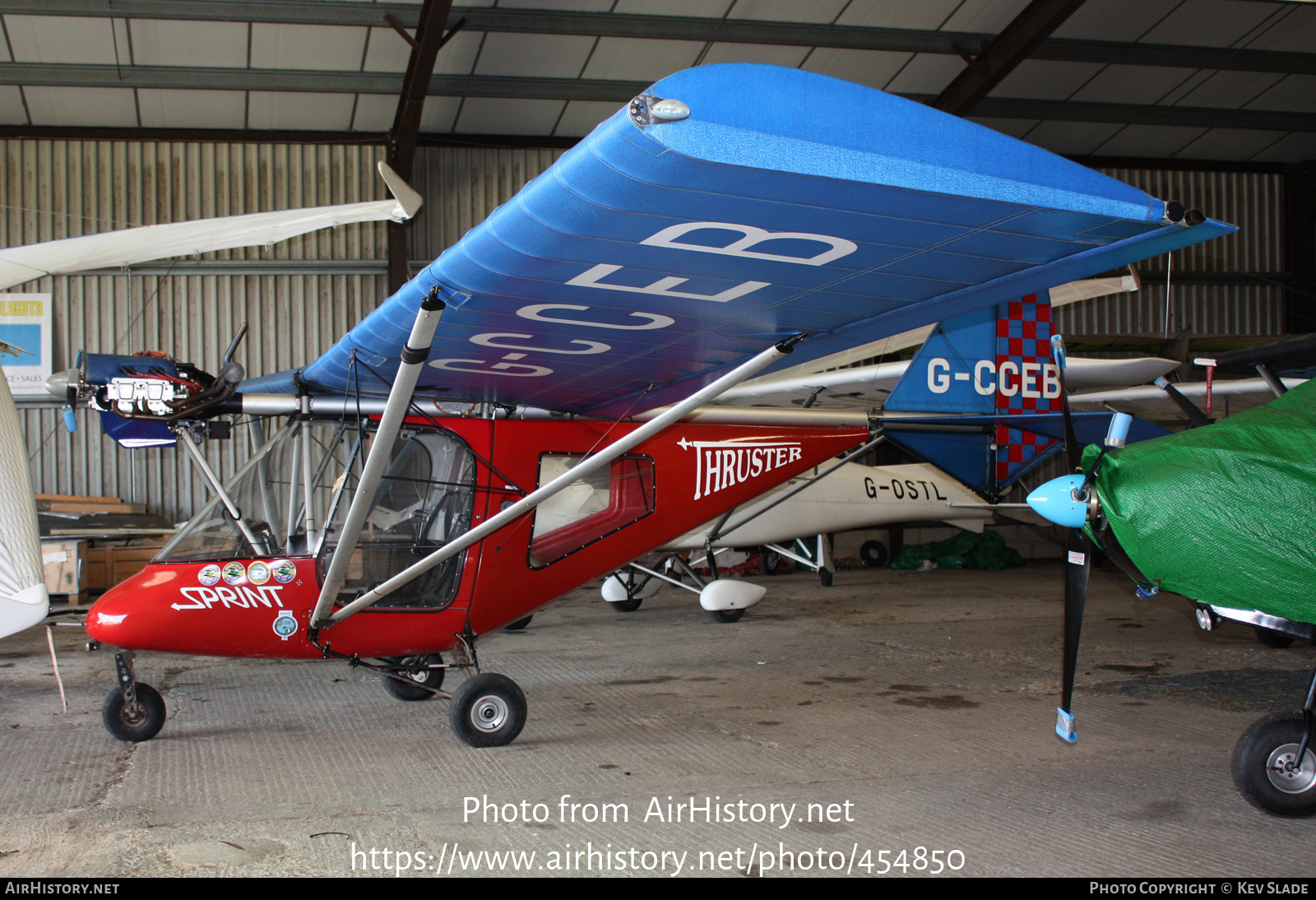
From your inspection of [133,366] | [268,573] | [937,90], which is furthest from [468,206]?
[268,573]

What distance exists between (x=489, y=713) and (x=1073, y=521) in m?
2.73

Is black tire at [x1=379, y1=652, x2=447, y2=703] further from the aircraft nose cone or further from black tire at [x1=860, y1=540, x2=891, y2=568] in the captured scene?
black tire at [x1=860, y1=540, x2=891, y2=568]

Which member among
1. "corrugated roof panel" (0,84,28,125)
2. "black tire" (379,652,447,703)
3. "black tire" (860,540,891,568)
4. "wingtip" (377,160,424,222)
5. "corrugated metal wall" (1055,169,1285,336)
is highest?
"corrugated roof panel" (0,84,28,125)

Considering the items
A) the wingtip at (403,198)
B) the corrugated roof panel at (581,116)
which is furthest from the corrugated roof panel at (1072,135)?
the wingtip at (403,198)

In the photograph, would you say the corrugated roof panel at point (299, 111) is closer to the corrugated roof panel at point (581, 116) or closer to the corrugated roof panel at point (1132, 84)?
the corrugated roof panel at point (581, 116)

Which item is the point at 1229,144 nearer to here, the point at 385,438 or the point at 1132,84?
the point at 1132,84

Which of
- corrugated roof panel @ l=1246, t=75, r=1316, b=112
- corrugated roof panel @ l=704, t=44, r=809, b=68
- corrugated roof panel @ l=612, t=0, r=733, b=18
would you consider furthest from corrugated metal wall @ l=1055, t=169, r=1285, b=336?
corrugated roof panel @ l=612, t=0, r=733, b=18

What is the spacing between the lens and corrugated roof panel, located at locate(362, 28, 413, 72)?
1121 cm

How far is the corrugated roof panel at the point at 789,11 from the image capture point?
11109 mm

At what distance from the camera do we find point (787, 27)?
11477mm

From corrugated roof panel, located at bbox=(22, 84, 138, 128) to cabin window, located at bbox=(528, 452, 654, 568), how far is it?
34.6 ft

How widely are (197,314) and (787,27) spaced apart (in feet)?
30.0

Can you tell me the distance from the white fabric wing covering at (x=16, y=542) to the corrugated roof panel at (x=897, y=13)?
10.5 metres

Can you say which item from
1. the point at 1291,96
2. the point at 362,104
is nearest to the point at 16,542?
the point at 362,104
